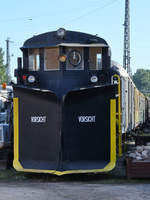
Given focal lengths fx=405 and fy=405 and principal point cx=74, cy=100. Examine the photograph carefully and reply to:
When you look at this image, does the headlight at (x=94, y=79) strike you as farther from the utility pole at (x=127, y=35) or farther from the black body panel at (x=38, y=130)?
the utility pole at (x=127, y=35)

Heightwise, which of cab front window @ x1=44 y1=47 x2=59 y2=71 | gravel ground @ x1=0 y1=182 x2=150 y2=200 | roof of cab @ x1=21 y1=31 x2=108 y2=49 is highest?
roof of cab @ x1=21 y1=31 x2=108 y2=49

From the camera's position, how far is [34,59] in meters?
10.5

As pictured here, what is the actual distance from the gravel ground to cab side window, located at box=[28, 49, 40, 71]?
3001 mm

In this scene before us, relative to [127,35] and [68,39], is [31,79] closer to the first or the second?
[68,39]

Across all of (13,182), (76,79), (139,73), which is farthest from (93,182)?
(139,73)

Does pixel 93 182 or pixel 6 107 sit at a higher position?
pixel 6 107

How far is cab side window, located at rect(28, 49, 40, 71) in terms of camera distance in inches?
411

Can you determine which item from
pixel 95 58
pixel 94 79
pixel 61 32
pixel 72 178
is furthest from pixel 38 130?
pixel 61 32

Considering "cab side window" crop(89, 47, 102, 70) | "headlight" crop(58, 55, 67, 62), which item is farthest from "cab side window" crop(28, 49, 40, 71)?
"cab side window" crop(89, 47, 102, 70)

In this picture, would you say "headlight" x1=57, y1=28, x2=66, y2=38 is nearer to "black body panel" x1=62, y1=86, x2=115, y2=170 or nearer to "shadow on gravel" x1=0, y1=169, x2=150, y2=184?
"black body panel" x1=62, y1=86, x2=115, y2=170

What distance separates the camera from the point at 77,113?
9.52 metres

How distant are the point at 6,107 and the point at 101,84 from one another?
4.40m

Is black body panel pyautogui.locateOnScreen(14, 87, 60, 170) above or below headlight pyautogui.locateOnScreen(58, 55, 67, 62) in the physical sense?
below

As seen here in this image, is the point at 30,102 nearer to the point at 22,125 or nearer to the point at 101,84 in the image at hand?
the point at 22,125
